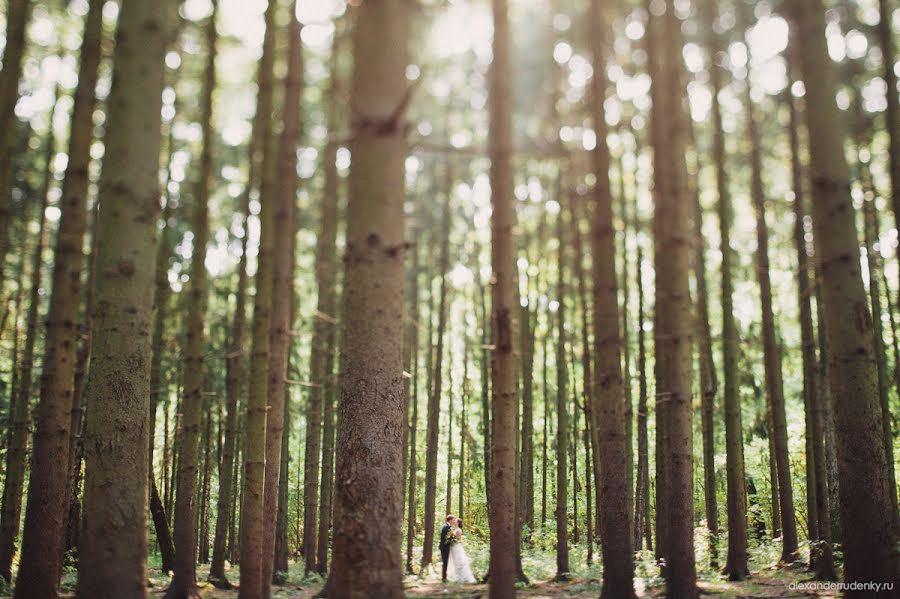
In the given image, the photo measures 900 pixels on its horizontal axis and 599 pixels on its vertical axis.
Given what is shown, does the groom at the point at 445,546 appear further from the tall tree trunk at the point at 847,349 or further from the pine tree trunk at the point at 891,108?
the tall tree trunk at the point at 847,349

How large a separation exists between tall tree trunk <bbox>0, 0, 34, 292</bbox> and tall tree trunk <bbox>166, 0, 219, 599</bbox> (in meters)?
2.16

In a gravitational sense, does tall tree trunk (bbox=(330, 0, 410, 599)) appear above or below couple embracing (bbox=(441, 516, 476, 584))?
above

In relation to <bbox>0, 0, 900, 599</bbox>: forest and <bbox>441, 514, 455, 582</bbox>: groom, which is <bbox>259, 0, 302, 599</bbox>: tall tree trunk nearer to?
<bbox>0, 0, 900, 599</bbox>: forest

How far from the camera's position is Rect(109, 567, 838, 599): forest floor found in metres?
9.22

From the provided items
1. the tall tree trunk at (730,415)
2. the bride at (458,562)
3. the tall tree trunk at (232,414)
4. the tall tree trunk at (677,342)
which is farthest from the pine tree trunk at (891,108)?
the bride at (458,562)

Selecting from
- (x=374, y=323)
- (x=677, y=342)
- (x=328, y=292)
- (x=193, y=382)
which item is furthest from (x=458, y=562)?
(x=374, y=323)

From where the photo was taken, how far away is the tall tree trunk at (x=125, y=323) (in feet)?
13.0

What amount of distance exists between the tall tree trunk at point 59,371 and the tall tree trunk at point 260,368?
6.22ft

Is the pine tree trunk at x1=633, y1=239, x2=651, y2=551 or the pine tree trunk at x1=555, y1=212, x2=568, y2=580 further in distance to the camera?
the pine tree trunk at x1=555, y1=212, x2=568, y2=580

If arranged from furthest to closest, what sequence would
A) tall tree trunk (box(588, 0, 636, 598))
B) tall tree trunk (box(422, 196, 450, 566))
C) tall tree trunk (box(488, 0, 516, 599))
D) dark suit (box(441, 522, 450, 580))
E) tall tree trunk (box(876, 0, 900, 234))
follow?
tall tree trunk (box(422, 196, 450, 566)) → dark suit (box(441, 522, 450, 580)) → tall tree trunk (box(588, 0, 636, 598)) → tall tree trunk (box(876, 0, 900, 234)) → tall tree trunk (box(488, 0, 516, 599))

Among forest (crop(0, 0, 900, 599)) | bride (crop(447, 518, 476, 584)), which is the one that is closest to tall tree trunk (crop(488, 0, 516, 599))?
forest (crop(0, 0, 900, 599))

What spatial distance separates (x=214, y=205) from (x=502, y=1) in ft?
36.5

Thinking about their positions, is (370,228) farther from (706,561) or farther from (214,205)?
(214,205)

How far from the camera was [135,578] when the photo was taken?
3.97 meters
